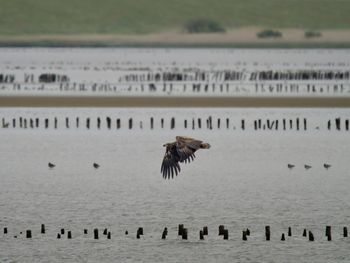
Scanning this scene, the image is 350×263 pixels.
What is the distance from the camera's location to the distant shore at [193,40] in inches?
6560

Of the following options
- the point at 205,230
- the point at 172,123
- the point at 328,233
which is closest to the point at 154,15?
→ the point at 172,123

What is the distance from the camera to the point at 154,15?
17038cm

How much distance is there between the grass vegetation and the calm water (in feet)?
374

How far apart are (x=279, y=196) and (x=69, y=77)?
161 ft

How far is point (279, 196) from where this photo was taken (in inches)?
1323

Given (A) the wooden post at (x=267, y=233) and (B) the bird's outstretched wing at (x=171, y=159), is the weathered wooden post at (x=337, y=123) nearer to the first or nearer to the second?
(A) the wooden post at (x=267, y=233)

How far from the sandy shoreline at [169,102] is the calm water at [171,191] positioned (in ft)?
15.1

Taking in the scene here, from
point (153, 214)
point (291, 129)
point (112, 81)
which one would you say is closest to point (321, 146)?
point (291, 129)

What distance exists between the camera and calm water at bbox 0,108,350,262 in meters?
26.9

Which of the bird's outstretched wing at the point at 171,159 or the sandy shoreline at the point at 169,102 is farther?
the sandy shoreline at the point at 169,102

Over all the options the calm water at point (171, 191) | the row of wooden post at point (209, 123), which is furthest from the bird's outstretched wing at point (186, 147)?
the row of wooden post at point (209, 123)

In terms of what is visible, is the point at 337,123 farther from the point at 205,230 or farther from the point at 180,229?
the point at 180,229

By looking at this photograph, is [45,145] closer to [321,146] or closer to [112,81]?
[321,146]

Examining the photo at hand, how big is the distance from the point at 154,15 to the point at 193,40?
239 inches
